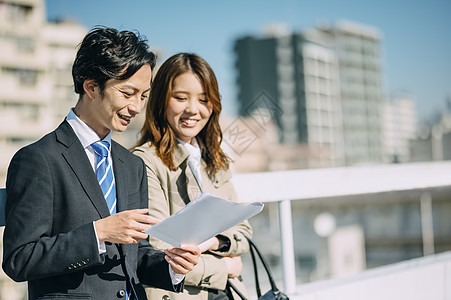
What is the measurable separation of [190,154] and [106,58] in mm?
712

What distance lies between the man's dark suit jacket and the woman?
31 cm

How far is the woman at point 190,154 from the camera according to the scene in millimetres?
1984

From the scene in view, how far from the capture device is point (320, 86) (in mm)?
103125

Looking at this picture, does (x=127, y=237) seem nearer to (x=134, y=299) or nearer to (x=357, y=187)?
(x=134, y=299)

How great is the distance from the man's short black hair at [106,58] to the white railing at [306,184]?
0.95 metres

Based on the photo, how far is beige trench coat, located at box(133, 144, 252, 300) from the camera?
6.28ft

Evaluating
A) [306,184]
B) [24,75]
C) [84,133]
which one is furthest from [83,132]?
[24,75]

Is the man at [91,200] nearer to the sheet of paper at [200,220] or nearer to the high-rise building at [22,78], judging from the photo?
the sheet of paper at [200,220]

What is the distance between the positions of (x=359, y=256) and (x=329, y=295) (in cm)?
2977

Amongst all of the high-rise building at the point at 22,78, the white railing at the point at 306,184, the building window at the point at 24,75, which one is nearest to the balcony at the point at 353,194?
the white railing at the point at 306,184

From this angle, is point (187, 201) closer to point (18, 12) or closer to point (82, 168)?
point (82, 168)

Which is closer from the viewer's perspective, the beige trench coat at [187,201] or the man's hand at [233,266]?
the beige trench coat at [187,201]

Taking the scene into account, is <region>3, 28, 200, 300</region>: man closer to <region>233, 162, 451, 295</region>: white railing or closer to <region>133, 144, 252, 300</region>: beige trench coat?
<region>133, 144, 252, 300</region>: beige trench coat

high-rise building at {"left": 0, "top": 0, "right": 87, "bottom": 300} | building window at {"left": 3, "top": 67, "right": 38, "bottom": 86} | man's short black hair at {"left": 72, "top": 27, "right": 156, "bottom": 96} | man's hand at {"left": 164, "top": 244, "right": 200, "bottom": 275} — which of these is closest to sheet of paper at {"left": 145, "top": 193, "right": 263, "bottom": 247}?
man's hand at {"left": 164, "top": 244, "right": 200, "bottom": 275}
